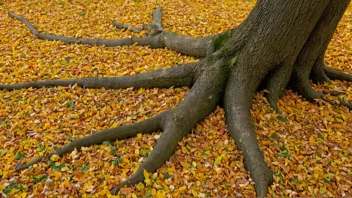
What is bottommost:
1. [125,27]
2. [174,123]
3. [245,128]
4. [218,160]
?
[218,160]

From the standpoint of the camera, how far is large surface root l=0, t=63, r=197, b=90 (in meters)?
4.66

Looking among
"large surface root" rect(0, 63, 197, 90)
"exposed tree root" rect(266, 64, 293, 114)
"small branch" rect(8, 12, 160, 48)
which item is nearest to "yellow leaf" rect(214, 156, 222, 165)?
"exposed tree root" rect(266, 64, 293, 114)

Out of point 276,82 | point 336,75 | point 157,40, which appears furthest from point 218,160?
point 157,40

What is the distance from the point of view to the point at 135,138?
399 centimetres

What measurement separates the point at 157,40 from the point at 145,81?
144 cm

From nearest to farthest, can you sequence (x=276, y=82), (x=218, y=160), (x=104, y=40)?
(x=218, y=160), (x=276, y=82), (x=104, y=40)

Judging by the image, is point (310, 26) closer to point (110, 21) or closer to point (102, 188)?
point (102, 188)

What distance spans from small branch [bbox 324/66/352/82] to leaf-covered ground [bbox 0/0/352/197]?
0.43ft

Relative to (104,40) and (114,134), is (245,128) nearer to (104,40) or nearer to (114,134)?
(114,134)

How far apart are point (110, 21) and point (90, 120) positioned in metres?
3.60

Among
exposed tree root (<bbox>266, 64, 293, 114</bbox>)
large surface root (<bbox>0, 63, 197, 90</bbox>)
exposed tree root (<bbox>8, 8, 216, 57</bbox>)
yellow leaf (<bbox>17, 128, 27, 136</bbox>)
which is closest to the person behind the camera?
yellow leaf (<bbox>17, 128, 27, 136</bbox>)

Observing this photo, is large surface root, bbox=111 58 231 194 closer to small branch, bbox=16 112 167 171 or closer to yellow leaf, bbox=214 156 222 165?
small branch, bbox=16 112 167 171

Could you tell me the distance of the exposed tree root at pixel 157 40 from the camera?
519cm

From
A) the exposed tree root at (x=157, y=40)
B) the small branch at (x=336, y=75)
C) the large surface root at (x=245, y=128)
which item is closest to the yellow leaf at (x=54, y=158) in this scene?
the large surface root at (x=245, y=128)
